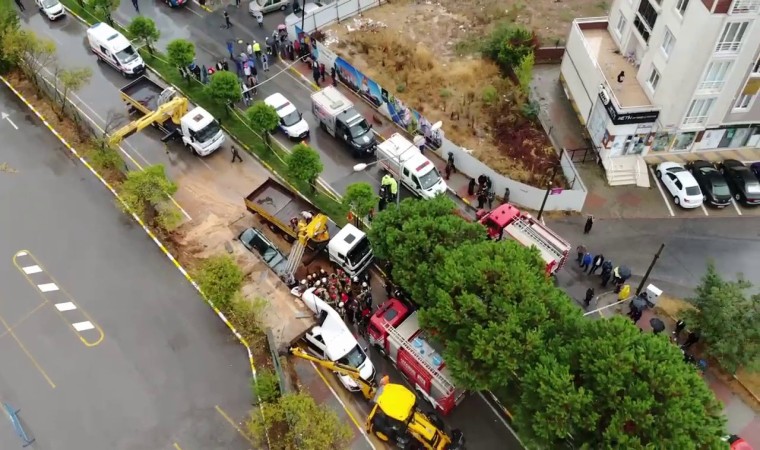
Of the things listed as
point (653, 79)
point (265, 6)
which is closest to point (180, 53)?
point (265, 6)

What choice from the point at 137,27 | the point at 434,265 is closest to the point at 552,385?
the point at 434,265

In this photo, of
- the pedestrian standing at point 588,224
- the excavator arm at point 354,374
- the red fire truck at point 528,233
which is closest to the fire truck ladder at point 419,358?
the excavator arm at point 354,374

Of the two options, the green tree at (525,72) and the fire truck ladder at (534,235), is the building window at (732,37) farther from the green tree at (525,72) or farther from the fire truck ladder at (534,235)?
the fire truck ladder at (534,235)

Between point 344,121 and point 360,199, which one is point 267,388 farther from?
point 344,121

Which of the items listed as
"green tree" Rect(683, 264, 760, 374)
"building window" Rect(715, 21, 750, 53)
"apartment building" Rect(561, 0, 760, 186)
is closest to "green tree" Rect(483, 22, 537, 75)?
"apartment building" Rect(561, 0, 760, 186)

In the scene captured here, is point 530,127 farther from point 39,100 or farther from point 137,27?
point 39,100

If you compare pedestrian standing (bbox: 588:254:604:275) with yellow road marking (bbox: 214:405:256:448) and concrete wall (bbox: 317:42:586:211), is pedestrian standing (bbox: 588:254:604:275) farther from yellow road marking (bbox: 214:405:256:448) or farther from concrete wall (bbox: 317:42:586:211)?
yellow road marking (bbox: 214:405:256:448)
